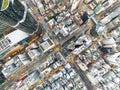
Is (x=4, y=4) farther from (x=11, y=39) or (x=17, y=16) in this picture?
(x=11, y=39)

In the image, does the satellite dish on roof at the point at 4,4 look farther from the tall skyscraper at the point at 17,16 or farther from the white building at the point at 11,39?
the white building at the point at 11,39

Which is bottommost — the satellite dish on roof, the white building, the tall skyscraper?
the white building

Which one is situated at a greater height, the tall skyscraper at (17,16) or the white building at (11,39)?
the tall skyscraper at (17,16)

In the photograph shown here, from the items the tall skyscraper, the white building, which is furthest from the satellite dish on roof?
the white building

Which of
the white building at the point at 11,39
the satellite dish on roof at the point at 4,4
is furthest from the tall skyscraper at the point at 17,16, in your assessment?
the white building at the point at 11,39

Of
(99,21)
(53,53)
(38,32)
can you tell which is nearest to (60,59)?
(53,53)

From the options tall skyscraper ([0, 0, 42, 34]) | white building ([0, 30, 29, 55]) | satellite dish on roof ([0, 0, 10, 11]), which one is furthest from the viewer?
white building ([0, 30, 29, 55])

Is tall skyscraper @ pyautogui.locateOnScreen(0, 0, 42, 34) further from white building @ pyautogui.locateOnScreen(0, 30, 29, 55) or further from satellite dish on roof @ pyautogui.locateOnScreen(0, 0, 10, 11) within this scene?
white building @ pyautogui.locateOnScreen(0, 30, 29, 55)

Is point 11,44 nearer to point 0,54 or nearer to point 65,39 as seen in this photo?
point 0,54
